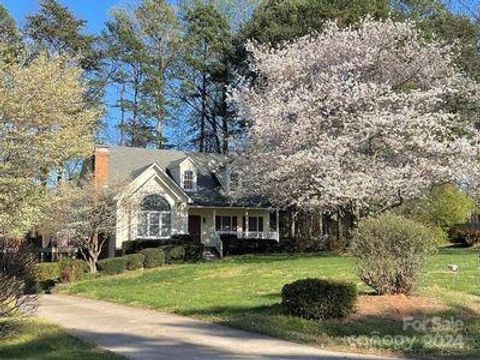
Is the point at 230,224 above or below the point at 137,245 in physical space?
above

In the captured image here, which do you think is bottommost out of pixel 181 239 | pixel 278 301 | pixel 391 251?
pixel 278 301

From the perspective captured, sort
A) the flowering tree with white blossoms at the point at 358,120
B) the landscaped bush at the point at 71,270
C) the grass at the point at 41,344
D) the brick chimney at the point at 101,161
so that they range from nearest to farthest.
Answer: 1. the grass at the point at 41,344
2. the flowering tree with white blossoms at the point at 358,120
3. the landscaped bush at the point at 71,270
4. the brick chimney at the point at 101,161

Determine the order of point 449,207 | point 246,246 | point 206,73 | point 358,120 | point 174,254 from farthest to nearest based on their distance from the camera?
point 206,73 → point 449,207 → point 246,246 → point 174,254 → point 358,120

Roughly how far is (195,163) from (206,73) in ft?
41.6

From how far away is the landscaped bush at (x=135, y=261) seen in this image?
89.7 ft

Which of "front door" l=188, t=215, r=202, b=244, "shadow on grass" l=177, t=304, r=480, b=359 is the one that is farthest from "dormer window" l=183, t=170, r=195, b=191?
"shadow on grass" l=177, t=304, r=480, b=359

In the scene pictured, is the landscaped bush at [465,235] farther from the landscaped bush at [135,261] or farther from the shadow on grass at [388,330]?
the shadow on grass at [388,330]

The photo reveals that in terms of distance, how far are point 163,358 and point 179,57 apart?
43299mm

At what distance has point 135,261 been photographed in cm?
2752

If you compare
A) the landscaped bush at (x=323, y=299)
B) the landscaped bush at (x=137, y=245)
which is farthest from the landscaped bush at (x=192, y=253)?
the landscaped bush at (x=323, y=299)

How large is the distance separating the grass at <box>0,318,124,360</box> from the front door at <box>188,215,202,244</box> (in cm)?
2545

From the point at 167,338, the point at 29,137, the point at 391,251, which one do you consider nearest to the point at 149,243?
the point at 29,137

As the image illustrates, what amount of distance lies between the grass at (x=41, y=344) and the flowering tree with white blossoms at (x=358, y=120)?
15.1 meters

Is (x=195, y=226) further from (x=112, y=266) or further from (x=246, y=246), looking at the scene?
(x=112, y=266)
